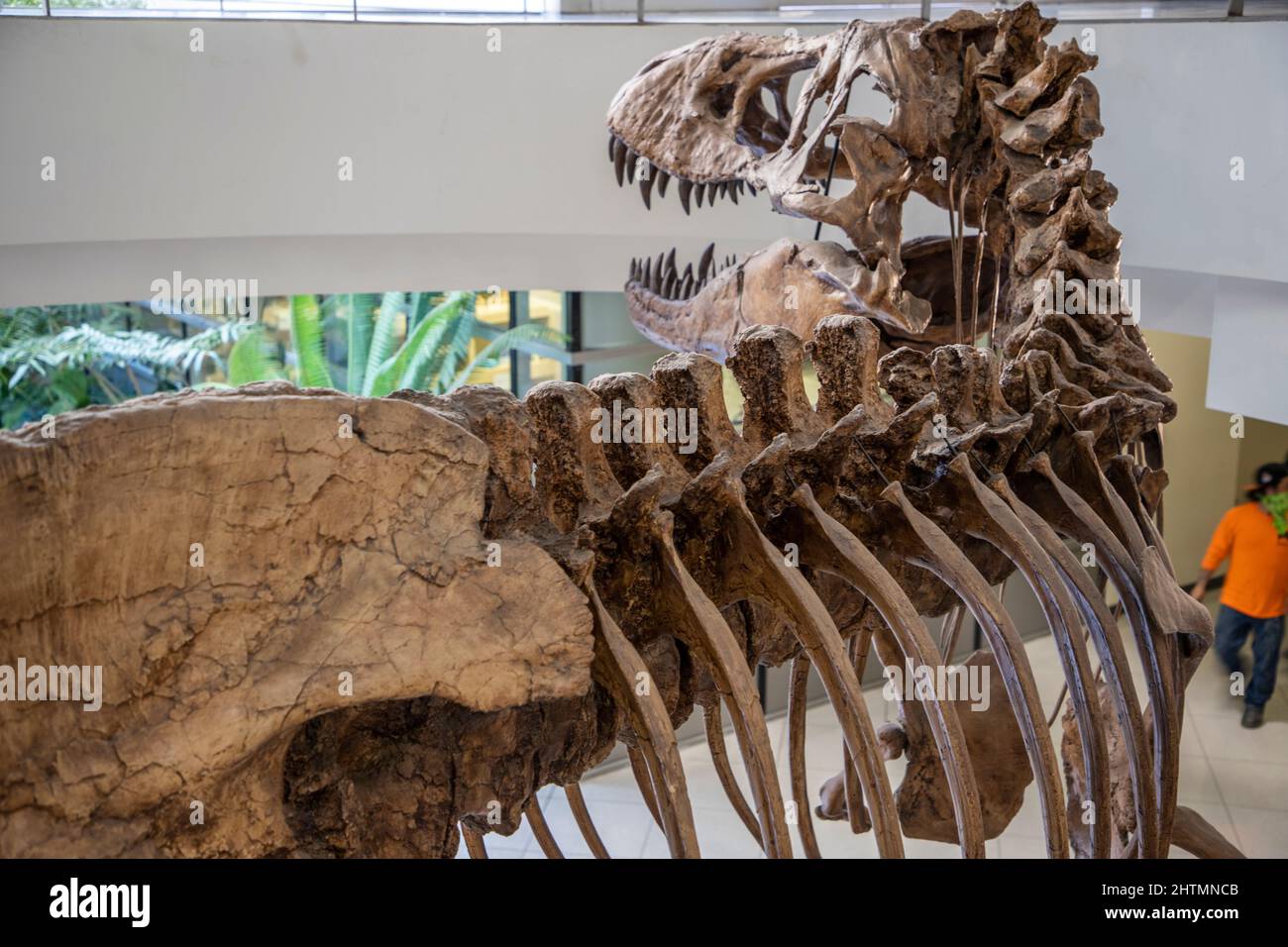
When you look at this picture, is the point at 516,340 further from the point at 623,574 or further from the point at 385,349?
the point at 623,574

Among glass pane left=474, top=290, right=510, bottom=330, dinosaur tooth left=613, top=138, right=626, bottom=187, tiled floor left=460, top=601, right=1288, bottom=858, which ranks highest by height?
dinosaur tooth left=613, top=138, right=626, bottom=187

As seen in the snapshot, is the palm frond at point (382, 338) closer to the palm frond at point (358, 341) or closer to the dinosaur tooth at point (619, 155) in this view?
the palm frond at point (358, 341)

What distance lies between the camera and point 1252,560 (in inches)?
256

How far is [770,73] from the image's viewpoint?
12.5 ft

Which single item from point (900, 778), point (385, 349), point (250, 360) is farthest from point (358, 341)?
point (900, 778)

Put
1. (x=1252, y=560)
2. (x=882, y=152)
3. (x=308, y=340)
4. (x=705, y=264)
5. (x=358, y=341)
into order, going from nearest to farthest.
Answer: (x=882, y=152)
(x=705, y=264)
(x=1252, y=560)
(x=308, y=340)
(x=358, y=341)

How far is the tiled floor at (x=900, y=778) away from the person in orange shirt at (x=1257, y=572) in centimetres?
43

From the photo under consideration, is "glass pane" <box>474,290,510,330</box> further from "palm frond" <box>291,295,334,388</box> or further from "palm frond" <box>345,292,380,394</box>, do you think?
"palm frond" <box>291,295,334,388</box>

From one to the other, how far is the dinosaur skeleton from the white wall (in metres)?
2.43

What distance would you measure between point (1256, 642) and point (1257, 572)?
0.63m

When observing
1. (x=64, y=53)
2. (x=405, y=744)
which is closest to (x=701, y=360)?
(x=405, y=744)

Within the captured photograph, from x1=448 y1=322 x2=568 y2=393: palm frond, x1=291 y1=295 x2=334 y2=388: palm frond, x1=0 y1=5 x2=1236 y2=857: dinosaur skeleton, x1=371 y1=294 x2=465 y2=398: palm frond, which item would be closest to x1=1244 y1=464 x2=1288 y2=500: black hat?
x1=0 y1=5 x2=1236 y2=857: dinosaur skeleton

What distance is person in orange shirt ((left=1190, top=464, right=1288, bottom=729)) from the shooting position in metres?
6.29
